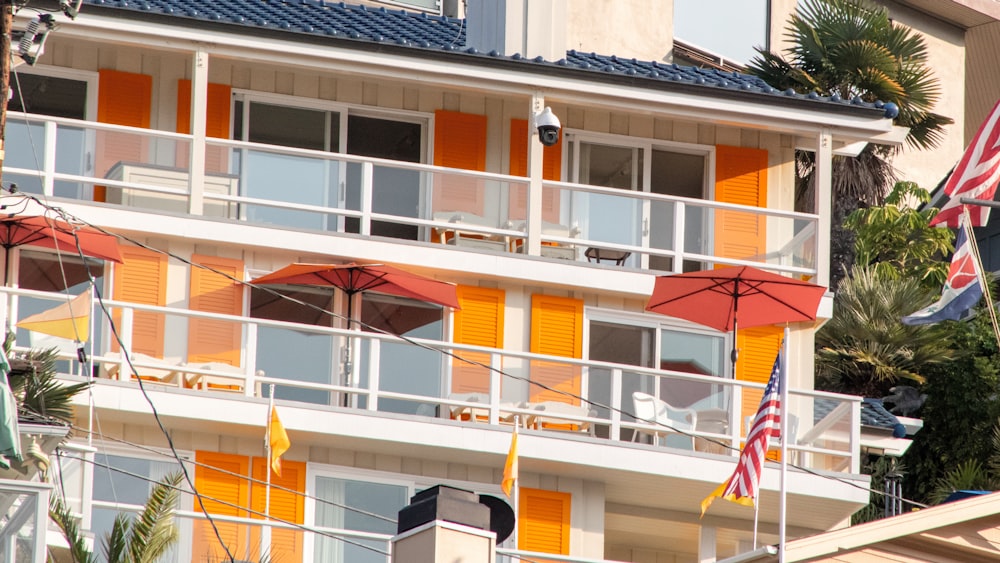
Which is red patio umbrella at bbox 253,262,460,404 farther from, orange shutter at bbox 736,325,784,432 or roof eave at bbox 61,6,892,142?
orange shutter at bbox 736,325,784,432

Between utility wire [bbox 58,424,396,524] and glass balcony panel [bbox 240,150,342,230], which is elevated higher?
glass balcony panel [bbox 240,150,342,230]

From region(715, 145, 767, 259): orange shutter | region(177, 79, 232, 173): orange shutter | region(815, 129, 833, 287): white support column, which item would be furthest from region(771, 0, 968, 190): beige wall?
region(177, 79, 232, 173): orange shutter

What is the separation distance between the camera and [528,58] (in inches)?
1170

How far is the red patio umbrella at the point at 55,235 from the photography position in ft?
86.1

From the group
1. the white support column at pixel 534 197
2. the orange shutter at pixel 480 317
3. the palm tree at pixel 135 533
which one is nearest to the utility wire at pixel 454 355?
the orange shutter at pixel 480 317

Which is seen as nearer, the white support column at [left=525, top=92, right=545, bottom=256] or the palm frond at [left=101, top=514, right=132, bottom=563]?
the palm frond at [left=101, top=514, right=132, bottom=563]

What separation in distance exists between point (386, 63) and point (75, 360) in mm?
5356

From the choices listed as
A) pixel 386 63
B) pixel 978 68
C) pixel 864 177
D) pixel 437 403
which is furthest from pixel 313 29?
pixel 978 68

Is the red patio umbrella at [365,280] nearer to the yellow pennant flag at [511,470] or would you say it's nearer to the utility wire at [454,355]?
the utility wire at [454,355]

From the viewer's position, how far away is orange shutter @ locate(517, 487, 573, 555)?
2750 centimetres

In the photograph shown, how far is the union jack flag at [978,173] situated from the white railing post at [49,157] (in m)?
10.2

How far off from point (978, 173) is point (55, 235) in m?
10.1

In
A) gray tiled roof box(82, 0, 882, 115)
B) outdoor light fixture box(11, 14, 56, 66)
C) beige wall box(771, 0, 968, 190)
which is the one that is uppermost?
beige wall box(771, 0, 968, 190)

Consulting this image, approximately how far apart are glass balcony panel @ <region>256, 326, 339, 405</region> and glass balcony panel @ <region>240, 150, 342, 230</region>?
5.20 ft
